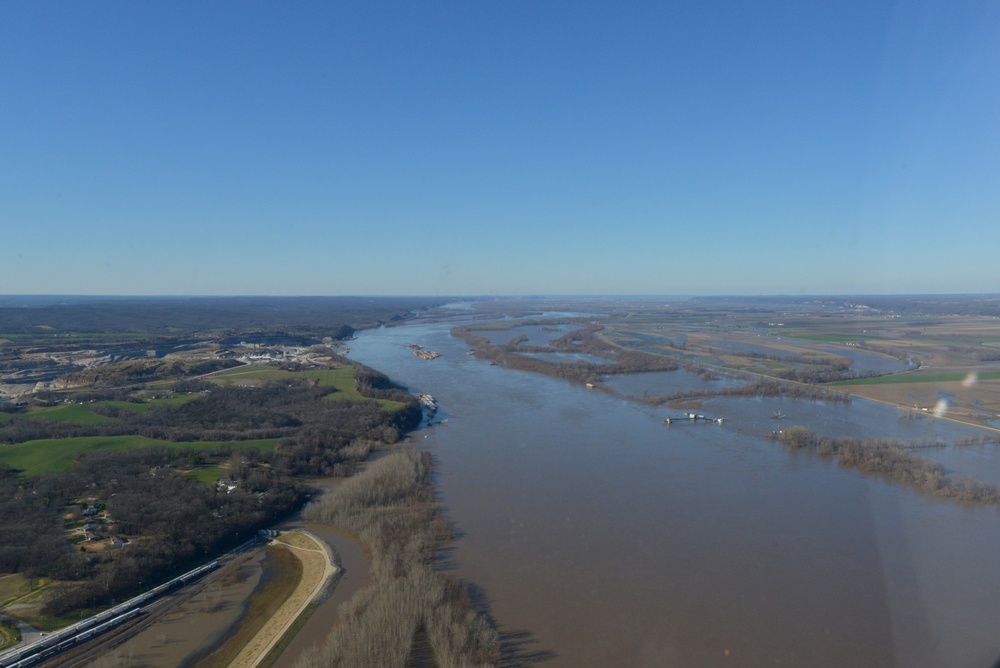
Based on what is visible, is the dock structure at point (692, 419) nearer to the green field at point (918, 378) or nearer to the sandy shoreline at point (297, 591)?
the green field at point (918, 378)

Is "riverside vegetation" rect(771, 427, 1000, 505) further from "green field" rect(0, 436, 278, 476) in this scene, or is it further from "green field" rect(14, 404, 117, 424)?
"green field" rect(14, 404, 117, 424)

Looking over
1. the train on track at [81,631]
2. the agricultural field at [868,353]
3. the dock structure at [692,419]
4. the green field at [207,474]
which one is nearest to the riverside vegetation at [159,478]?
the green field at [207,474]

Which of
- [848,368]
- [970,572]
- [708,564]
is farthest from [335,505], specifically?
[848,368]

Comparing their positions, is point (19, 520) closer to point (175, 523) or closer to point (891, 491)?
point (175, 523)

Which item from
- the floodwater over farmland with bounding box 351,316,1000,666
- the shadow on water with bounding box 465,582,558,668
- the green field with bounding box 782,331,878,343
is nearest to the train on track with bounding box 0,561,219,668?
the floodwater over farmland with bounding box 351,316,1000,666

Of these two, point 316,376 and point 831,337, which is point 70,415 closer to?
point 316,376
